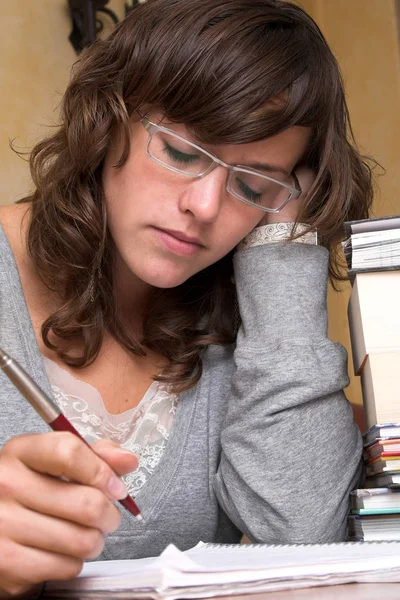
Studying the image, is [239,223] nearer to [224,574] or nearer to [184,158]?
[184,158]

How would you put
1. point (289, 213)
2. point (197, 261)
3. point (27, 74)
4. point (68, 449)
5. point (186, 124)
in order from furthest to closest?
point (27, 74) → point (289, 213) → point (197, 261) → point (186, 124) → point (68, 449)

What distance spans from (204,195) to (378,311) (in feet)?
0.99

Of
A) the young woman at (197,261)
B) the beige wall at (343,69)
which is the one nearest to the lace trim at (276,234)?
the young woman at (197,261)

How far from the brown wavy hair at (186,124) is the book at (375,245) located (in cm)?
21

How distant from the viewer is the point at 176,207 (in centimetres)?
106

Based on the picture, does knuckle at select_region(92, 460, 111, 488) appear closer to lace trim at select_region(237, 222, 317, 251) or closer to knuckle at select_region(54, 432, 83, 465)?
knuckle at select_region(54, 432, 83, 465)

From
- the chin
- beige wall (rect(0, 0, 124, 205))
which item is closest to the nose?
the chin

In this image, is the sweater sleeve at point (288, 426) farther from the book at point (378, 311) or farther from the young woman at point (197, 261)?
the book at point (378, 311)

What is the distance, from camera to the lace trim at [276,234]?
4.00 feet

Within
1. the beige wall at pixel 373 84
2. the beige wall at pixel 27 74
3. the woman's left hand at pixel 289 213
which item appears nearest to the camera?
the woman's left hand at pixel 289 213

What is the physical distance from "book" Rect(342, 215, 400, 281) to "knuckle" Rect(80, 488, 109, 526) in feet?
1.64

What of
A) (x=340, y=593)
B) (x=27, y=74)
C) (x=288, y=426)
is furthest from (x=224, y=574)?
(x=27, y=74)

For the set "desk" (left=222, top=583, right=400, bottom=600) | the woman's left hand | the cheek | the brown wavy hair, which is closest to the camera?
"desk" (left=222, top=583, right=400, bottom=600)

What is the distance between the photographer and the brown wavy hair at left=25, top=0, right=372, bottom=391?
1.02m
